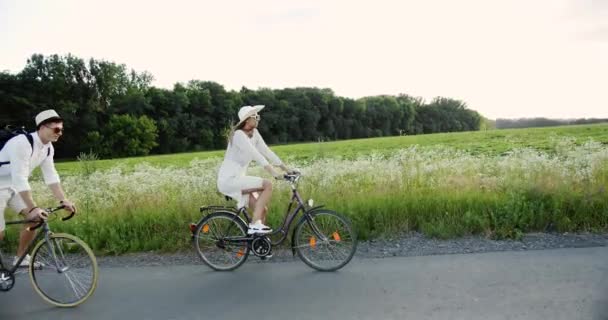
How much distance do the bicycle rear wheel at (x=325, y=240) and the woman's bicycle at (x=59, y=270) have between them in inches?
89.8

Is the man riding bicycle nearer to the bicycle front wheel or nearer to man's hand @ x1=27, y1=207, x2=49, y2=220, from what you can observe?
man's hand @ x1=27, y1=207, x2=49, y2=220

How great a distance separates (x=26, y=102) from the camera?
170 ft

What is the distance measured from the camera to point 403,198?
7.34m

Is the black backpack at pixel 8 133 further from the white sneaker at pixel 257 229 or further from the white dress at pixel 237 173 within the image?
the white sneaker at pixel 257 229

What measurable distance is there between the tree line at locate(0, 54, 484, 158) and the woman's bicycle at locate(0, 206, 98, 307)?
155 feet

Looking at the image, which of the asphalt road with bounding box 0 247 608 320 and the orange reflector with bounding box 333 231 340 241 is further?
the orange reflector with bounding box 333 231 340 241

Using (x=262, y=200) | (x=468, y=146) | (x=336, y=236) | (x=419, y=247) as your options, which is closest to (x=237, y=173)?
(x=262, y=200)

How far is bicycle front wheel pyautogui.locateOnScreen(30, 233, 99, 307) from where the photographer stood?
457 centimetres

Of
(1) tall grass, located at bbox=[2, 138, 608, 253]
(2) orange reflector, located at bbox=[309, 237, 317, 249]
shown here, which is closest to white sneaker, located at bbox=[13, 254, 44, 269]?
(1) tall grass, located at bbox=[2, 138, 608, 253]

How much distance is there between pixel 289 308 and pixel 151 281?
1.94m

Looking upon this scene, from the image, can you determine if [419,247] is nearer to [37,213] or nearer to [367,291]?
[367,291]

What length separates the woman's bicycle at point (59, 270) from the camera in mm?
4562

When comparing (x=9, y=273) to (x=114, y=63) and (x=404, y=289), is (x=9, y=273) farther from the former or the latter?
(x=114, y=63)

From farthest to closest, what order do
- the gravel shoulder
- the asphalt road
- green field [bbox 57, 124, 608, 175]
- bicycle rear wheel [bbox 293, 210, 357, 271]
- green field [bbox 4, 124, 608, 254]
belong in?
green field [bbox 57, 124, 608, 175] < green field [bbox 4, 124, 608, 254] < the gravel shoulder < bicycle rear wheel [bbox 293, 210, 357, 271] < the asphalt road
